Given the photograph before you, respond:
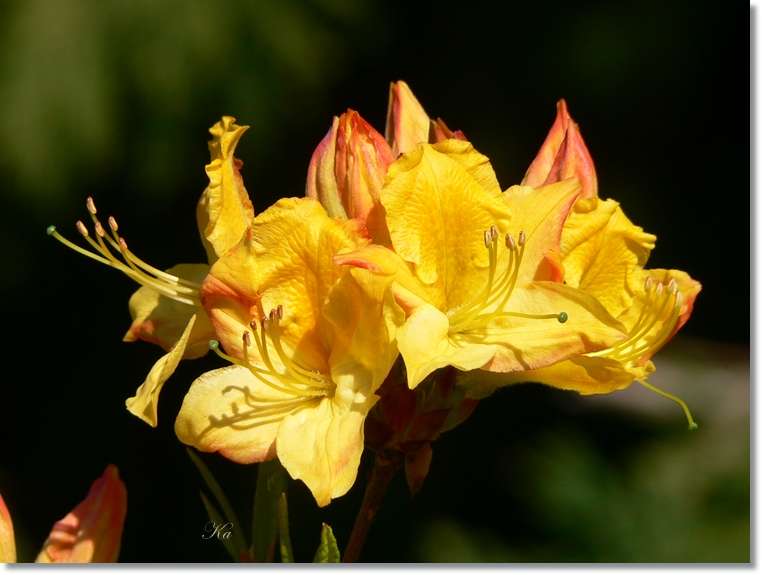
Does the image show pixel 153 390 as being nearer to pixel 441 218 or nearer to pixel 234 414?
pixel 234 414

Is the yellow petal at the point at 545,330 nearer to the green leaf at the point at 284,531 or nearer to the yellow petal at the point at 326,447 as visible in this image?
the yellow petal at the point at 326,447

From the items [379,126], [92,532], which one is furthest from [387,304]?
[379,126]

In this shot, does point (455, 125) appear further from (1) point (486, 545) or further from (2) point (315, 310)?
(2) point (315, 310)

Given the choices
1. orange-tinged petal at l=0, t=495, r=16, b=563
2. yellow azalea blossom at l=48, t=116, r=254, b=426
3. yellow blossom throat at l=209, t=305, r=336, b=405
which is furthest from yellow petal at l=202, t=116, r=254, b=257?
orange-tinged petal at l=0, t=495, r=16, b=563

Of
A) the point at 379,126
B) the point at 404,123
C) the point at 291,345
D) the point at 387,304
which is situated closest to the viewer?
the point at 387,304

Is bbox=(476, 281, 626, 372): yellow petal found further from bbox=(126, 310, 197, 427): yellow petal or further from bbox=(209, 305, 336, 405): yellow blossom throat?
bbox=(126, 310, 197, 427): yellow petal

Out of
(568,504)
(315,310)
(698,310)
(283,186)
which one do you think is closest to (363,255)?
(315,310)

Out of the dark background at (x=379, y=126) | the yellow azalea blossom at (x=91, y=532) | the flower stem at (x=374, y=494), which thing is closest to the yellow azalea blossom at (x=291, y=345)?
the flower stem at (x=374, y=494)
